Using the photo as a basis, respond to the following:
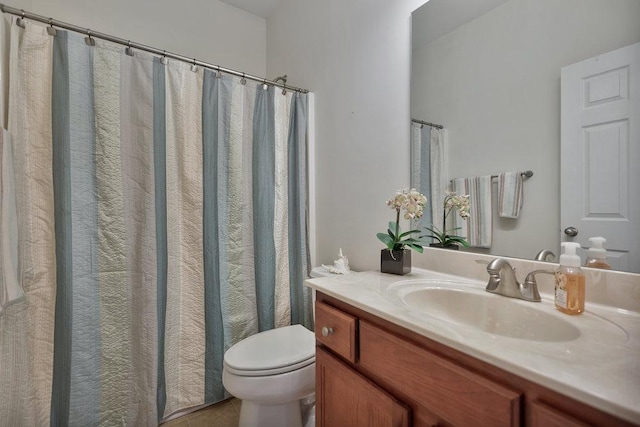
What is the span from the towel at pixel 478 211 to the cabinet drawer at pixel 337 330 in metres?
0.57

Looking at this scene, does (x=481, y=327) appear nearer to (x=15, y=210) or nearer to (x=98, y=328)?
(x=98, y=328)

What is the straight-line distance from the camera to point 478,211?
1.05 metres

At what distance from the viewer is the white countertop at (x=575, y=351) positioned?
40 cm

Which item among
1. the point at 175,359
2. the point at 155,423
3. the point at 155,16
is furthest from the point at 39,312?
the point at 155,16

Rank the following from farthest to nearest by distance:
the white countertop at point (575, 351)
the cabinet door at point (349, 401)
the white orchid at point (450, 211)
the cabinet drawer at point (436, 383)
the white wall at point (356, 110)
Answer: the white wall at point (356, 110), the white orchid at point (450, 211), the cabinet door at point (349, 401), the cabinet drawer at point (436, 383), the white countertop at point (575, 351)

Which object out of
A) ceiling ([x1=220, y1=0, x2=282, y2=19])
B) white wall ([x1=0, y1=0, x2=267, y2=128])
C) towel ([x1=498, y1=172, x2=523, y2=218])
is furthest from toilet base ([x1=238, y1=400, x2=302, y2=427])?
ceiling ([x1=220, y1=0, x2=282, y2=19])

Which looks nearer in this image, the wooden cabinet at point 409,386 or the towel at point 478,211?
the wooden cabinet at point 409,386

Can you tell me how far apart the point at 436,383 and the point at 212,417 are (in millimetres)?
1388

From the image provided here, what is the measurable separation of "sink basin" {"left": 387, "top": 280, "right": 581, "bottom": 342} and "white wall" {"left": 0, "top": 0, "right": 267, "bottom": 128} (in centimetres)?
214

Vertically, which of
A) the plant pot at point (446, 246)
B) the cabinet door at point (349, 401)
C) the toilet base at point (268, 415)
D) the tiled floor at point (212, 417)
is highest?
the plant pot at point (446, 246)

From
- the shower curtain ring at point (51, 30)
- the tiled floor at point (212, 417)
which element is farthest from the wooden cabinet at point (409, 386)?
the shower curtain ring at point (51, 30)

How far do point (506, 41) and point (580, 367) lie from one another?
100 cm

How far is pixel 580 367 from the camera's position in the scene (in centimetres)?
46

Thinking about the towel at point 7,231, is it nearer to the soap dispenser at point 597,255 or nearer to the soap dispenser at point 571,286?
the soap dispenser at point 571,286
